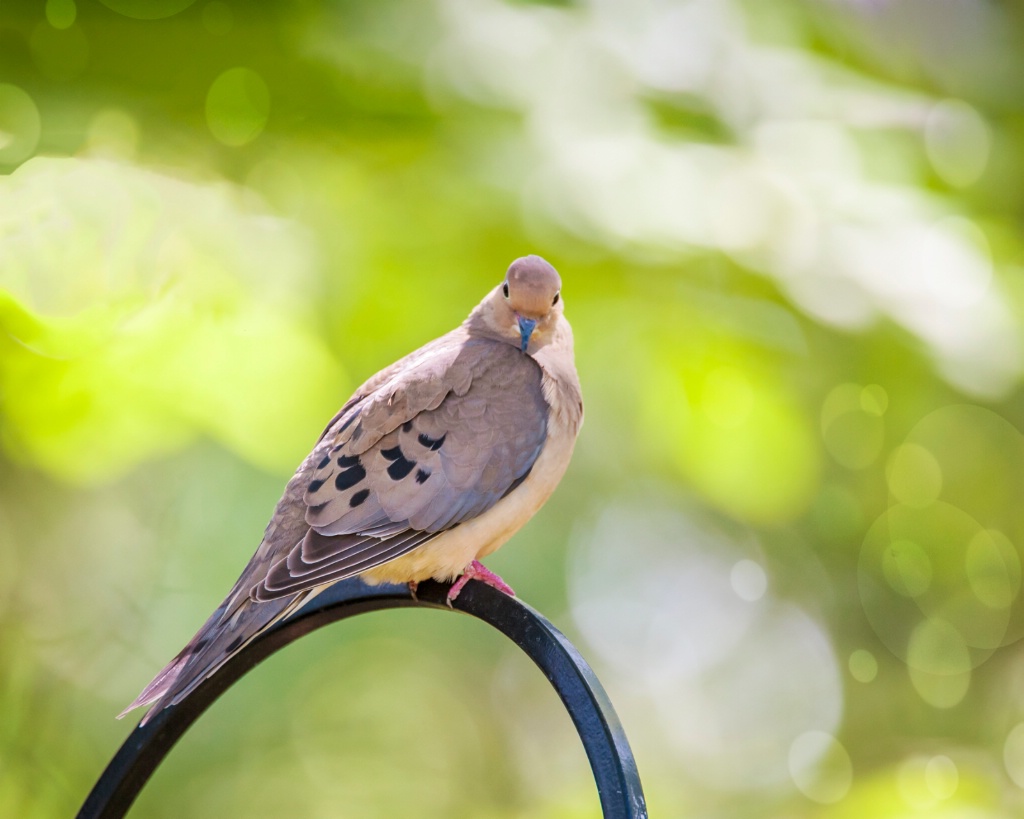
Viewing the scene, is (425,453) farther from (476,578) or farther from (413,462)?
(476,578)

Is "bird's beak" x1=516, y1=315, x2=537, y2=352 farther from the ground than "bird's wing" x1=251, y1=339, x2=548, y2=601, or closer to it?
farther from the ground

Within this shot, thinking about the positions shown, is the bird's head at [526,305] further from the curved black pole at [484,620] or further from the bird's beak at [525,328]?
the curved black pole at [484,620]

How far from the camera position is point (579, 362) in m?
4.14

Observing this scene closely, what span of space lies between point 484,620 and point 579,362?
2.35 m

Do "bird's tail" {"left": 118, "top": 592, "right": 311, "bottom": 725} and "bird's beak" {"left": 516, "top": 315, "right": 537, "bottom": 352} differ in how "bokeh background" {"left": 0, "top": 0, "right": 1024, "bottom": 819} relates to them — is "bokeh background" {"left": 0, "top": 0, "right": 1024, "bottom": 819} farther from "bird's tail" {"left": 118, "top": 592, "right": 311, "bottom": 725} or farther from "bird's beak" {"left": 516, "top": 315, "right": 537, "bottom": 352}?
"bird's tail" {"left": 118, "top": 592, "right": 311, "bottom": 725}

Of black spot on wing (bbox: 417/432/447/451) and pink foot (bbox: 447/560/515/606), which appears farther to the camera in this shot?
black spot on wing (bbox: 417/432/447/451)

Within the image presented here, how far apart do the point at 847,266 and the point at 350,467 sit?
7.46 ft

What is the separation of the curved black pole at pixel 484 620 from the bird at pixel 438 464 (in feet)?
0.25

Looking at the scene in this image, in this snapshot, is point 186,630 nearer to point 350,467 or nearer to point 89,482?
point 89,482

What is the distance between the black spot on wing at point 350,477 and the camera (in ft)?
7.41

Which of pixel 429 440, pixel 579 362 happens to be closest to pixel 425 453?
pixel 429 440

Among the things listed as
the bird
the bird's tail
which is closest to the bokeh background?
the bird

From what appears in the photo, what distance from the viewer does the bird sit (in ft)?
7.24

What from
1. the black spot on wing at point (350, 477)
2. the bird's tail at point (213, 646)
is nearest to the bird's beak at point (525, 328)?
the black spot on wing at point (350, 477)
